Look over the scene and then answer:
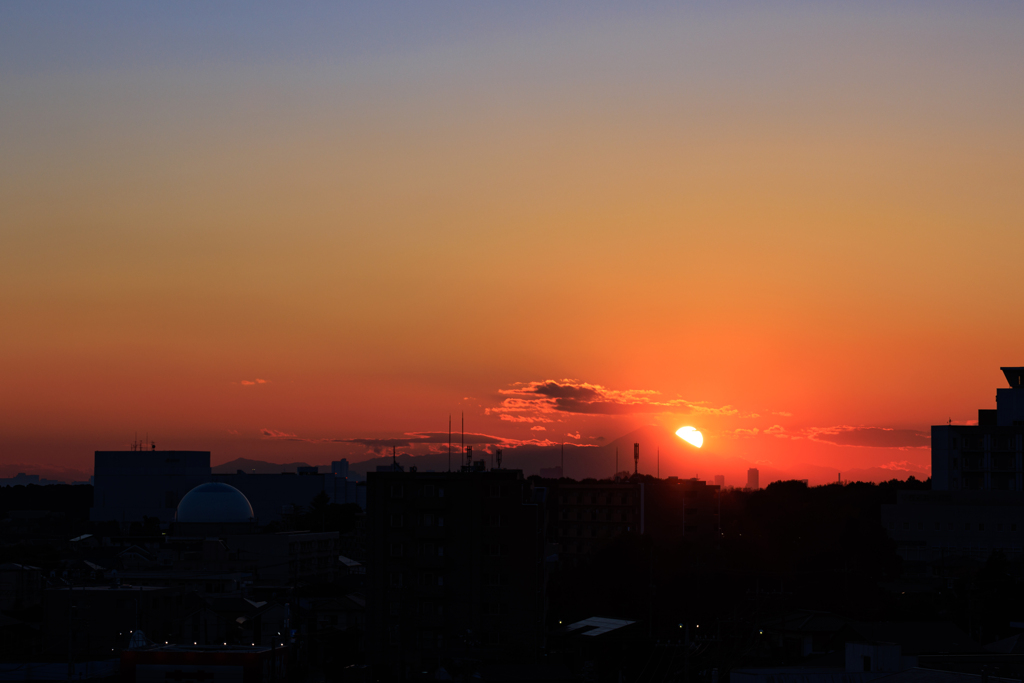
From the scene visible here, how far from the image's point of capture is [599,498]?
94.6 m

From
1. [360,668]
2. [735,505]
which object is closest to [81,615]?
[360,668]

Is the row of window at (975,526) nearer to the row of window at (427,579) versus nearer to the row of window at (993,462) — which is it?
the row of window at (993,462)

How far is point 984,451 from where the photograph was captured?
4008 inches

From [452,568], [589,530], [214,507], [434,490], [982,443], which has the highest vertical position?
[982,443]

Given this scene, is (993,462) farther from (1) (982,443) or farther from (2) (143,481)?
(2) (143,481)

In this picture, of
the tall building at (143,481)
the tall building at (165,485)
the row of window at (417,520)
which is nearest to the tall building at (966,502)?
the row of window at (417,520)

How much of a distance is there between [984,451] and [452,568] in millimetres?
66772

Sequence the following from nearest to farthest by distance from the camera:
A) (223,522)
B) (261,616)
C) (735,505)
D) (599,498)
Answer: (261,616) < (599,498) < (223,522) < (735,505)

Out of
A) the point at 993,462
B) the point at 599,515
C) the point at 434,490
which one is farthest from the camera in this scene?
the point at 993,462

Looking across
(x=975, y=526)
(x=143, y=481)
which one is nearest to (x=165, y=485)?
(x=143, y=481)

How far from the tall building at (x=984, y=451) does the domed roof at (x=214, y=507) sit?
71704 mm

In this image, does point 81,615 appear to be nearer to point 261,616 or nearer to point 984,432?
point 261,616

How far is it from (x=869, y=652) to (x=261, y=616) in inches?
1424

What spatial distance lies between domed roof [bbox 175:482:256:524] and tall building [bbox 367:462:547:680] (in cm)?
6263
